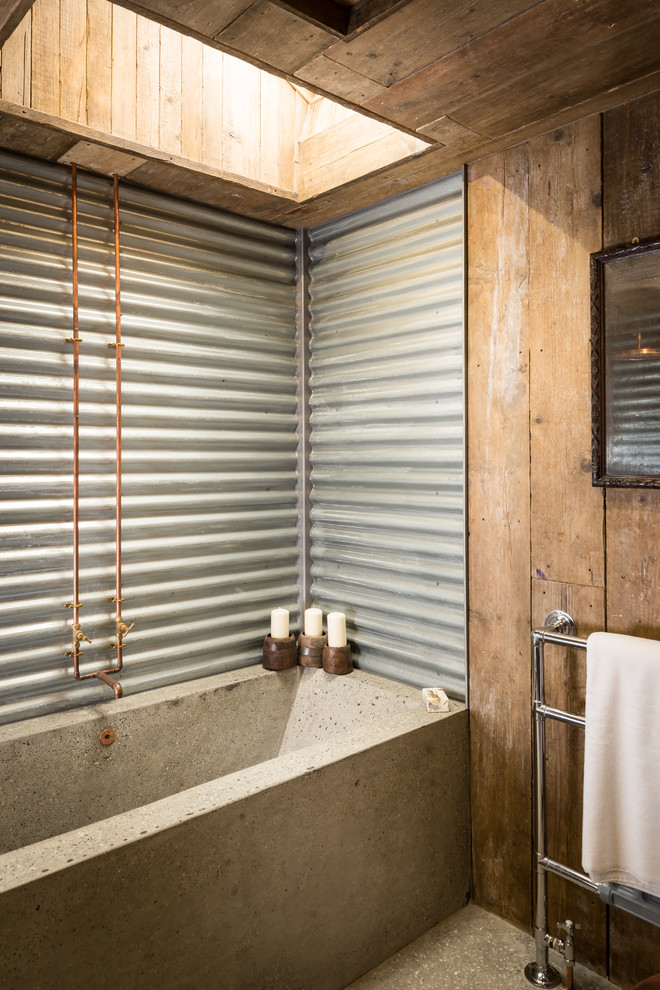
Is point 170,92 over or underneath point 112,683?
over

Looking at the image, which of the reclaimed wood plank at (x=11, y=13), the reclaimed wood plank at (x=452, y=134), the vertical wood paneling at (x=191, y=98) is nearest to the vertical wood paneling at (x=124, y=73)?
the vertical wood paneling at (x=191, y=98)

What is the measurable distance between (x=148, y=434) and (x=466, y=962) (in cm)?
208

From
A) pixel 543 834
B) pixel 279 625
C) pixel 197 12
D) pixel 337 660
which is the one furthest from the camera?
pixel 279 625

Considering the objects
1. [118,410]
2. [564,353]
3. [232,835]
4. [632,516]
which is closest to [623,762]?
[632,516]

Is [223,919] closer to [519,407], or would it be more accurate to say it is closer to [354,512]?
[354,512]

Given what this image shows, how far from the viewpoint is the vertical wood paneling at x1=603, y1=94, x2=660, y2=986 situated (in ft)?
6.22

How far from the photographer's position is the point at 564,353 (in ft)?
6.86

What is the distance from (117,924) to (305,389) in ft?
6.96

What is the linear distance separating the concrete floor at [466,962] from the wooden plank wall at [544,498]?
6 cm

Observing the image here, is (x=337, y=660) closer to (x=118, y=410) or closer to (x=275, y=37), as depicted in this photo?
(x=118, y=410)

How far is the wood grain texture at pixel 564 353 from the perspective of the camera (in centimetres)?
203

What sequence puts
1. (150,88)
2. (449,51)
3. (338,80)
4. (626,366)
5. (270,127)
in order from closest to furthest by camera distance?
(449,51)
(338,80)
(626,366)
(150,88)
(270,127)

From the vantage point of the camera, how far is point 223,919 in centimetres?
170

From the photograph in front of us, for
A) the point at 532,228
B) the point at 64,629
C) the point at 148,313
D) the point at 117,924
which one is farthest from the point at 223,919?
the point at 532,228
